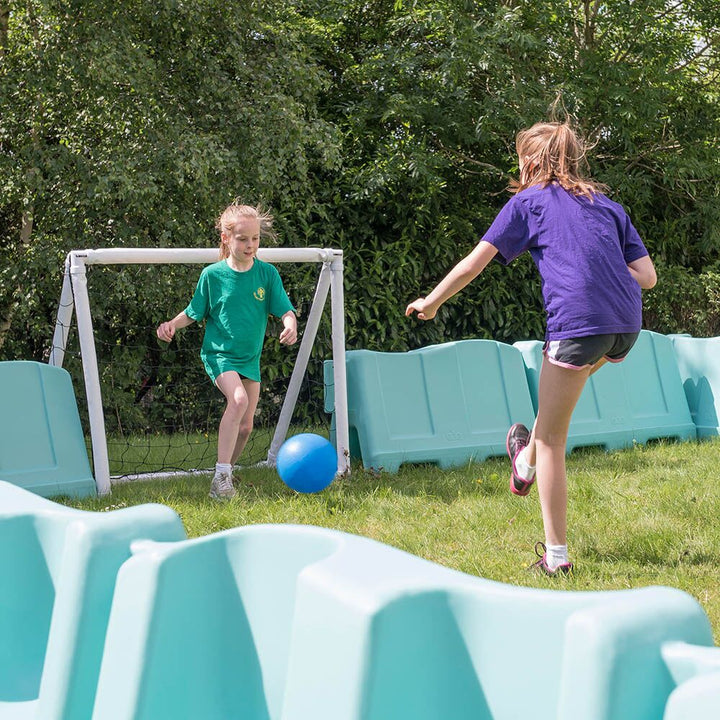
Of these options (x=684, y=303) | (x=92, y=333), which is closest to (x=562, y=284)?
(x=92, y=333)

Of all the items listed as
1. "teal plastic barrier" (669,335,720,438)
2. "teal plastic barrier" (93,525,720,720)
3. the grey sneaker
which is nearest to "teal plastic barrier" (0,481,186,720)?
"teal plastic barrier" (93,525,720,720)

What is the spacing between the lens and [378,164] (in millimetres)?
8992

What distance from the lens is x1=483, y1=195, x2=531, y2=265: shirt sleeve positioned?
3.51m

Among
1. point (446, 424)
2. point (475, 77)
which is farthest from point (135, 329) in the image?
point (475, 77)

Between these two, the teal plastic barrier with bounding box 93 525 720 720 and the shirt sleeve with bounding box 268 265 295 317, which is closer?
the teal plastic barrier with bounding box 93 525 720 720

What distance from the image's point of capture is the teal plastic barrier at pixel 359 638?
1.02 metres

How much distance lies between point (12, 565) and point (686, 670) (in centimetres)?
134

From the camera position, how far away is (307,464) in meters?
4.76

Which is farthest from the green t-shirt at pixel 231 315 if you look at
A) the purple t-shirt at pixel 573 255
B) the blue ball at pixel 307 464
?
the purple t-shirt at pixel 573 255

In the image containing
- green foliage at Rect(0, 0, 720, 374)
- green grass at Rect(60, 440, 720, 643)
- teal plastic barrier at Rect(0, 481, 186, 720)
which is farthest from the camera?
green foliage at Rect(0, 0, 720, 374)

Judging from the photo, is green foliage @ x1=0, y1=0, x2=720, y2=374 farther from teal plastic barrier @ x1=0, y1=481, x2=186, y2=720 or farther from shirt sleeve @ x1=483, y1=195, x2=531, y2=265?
teal plastic barrier @ x1=0, y1=481, x2=186, y2=720

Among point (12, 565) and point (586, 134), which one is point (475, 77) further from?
point (12, 565)

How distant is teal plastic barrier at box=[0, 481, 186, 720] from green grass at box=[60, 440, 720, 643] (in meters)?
1.82

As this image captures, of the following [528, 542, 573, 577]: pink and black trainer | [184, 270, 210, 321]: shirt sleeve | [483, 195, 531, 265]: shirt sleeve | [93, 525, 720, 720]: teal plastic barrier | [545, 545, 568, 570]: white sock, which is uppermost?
[184, 270, 210, 321]: shirt sleeve
